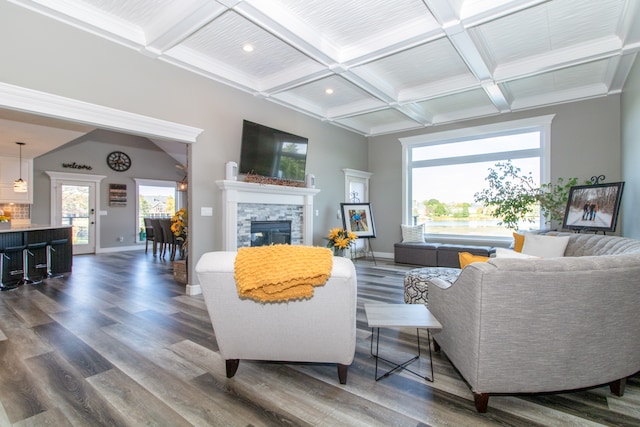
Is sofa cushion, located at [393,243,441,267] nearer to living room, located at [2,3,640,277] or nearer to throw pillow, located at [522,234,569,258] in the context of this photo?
living room, located at [2,3,640,277]

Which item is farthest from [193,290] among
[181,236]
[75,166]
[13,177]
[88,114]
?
[75,166]

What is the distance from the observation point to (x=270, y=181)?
513cm

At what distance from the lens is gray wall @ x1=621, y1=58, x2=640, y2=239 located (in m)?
3.87

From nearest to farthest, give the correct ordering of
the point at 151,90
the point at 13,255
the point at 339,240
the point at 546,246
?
the point at 546,246 < the point at 151,90 < the point at 13,255 < the point at 339,240

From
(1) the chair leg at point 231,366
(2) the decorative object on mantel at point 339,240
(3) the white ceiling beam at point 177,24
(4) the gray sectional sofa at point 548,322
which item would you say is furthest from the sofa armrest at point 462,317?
(2) the decorative object on mantel at point 339,240

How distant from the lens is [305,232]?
584cm

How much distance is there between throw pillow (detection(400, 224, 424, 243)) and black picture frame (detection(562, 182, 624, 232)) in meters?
2.78

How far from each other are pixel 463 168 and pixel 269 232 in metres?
4.30

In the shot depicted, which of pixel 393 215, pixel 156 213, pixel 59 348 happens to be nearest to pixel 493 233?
pixel 393 215

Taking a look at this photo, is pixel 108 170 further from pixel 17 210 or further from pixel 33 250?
pixel 33 250

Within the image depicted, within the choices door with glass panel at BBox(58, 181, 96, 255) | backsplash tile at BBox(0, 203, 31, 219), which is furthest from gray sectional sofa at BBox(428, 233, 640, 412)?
backsplash tile at BBox(0, 203, 31, 219)

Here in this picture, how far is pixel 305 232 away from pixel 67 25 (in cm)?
417

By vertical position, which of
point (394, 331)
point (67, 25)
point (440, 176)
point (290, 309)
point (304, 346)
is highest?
point (67, 25)

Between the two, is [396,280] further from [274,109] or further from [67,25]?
[67,25]
